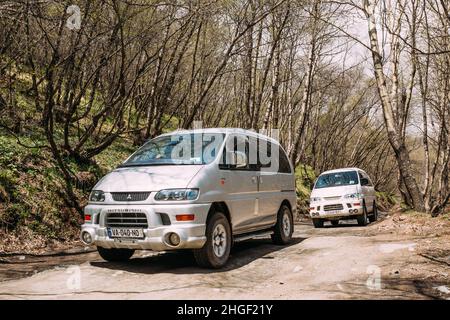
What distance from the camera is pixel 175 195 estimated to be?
6.14 m

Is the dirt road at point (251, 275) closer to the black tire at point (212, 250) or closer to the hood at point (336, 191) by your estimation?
the black tire at point (212, 250)

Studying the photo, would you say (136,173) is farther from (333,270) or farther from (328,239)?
(328,239)

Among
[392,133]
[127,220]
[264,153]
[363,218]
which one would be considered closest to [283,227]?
[264,153]

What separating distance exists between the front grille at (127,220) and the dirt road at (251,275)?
678mm

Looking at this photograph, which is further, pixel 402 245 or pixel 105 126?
pixel 105 126

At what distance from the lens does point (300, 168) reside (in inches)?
1088

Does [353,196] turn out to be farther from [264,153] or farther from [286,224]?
[264,153]

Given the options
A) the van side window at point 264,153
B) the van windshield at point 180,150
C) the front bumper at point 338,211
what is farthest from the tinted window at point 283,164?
the front bumper at point 338,211

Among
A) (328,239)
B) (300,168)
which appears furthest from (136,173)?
(300,168)

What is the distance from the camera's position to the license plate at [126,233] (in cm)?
614

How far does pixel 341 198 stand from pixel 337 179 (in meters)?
1.03
